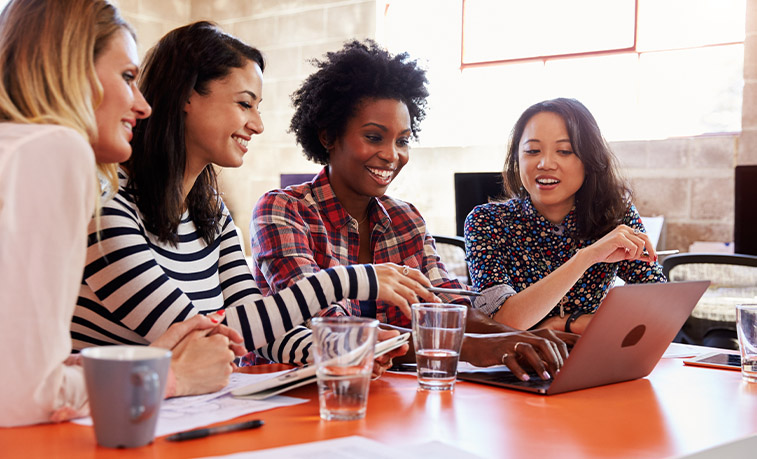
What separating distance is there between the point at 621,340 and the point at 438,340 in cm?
27

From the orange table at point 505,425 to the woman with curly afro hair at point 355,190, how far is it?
53cm

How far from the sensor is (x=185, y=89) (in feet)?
4.66

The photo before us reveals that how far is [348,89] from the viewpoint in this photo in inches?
72.2

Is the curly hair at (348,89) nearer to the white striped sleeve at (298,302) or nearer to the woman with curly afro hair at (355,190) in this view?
the woman with curly afro hair at (355,190)

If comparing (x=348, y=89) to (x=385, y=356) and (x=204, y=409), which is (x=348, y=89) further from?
(x=204, y=409)

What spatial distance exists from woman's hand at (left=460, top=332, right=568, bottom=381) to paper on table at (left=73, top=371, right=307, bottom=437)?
1.15ft

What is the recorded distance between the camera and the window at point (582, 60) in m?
3.90

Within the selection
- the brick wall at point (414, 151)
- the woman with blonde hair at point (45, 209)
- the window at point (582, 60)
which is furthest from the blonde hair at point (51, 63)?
the brick wall at point (414, 151)

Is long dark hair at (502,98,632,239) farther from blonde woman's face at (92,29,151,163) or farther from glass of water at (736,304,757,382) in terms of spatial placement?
blonde woman's face at (92,29,151,163)

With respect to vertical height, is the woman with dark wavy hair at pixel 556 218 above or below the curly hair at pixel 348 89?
below

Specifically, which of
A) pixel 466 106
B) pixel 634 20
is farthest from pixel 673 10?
pixel 466 106

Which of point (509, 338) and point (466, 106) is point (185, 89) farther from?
point (466, 106)

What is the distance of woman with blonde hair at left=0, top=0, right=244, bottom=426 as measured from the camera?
0.76 metres

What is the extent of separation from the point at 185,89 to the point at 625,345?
87 centimetres
